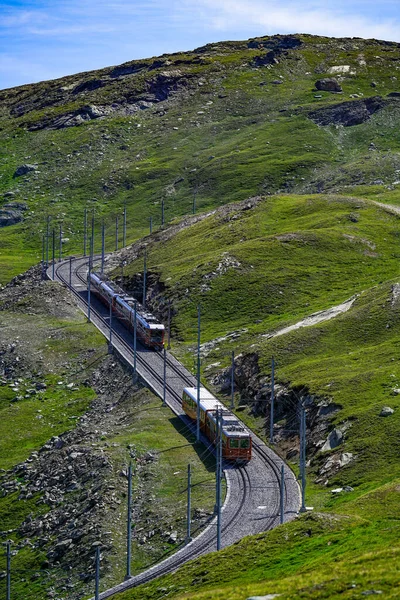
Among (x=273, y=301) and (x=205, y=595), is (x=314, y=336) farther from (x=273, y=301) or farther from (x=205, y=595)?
(x=205, y=595)

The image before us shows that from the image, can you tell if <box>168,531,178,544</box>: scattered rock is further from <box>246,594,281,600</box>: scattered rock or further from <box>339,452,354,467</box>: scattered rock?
<box>246,594,281,600</box>: scattered rock

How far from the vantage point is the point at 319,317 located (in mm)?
143125

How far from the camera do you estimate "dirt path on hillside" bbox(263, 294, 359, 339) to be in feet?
462

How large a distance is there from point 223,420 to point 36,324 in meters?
70.2

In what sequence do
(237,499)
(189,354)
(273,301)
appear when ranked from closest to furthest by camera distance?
(237,499) → (189,354) → (273,301)

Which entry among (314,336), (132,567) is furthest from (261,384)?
(132,567)

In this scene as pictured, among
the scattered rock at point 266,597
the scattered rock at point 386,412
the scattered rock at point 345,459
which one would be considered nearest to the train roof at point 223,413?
the scattered rock at point 345,459

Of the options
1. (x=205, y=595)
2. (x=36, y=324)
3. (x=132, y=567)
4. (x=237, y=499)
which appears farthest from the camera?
(x=36, y=324)

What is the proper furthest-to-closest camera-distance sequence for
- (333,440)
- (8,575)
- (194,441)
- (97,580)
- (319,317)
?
(319,317), (194,441), (333,440), (8,575), (97,580)

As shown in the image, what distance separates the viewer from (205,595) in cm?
5747

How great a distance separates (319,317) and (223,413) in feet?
124

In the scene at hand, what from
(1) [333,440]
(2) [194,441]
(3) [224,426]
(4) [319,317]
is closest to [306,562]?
(1) [333,440]

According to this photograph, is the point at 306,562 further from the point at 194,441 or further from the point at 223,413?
the point at 194,441

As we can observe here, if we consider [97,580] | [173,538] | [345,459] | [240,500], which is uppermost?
[345,459]
